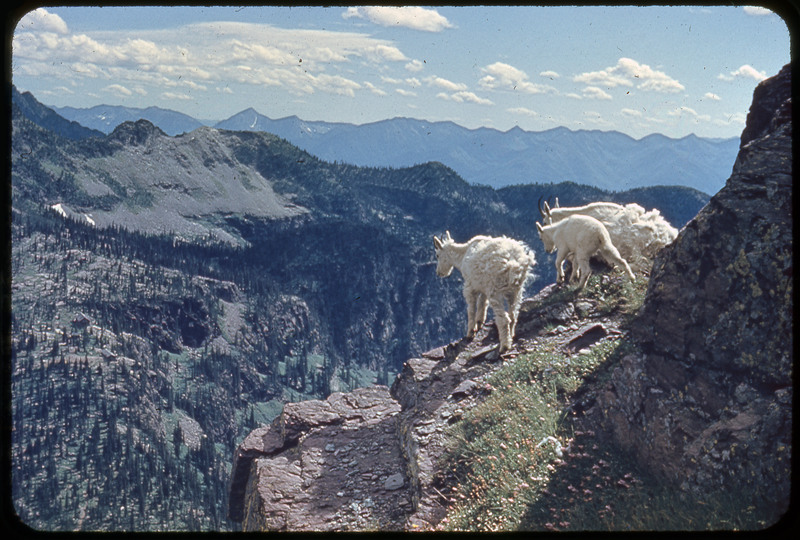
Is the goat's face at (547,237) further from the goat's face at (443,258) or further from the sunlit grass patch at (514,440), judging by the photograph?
the sunlit grass patch at (514,440)

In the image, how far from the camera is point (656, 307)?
10.6 m

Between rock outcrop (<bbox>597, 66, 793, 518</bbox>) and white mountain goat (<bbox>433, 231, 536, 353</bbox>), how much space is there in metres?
4.97

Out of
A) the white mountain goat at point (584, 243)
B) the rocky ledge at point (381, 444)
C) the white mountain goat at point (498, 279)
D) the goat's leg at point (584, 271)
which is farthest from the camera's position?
the goat's leg at point (584, 271)

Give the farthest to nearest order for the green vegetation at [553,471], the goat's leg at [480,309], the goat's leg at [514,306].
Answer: the goat's leg at [480,309] < the goat's leg at [514,306] < the green vegetation at [553,471]

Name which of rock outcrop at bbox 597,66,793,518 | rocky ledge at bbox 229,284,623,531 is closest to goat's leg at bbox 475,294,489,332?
rocky ledge at bbox 229,284,623,531

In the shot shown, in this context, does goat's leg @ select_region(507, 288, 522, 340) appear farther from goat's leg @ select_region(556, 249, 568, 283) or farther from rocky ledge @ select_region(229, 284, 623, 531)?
goat's leg @ select_region(556, 249, 568, 283)

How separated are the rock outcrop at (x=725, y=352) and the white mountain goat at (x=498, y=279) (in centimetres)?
497

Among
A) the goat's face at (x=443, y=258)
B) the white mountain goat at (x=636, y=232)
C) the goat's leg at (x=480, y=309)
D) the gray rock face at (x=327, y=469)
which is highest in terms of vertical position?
the white mountain goat at (x=636, y=232)

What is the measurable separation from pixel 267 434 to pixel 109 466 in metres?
201

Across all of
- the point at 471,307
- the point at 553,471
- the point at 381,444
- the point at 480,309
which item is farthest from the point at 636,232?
the point at 553,471

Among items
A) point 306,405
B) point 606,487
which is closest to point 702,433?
point 606,487

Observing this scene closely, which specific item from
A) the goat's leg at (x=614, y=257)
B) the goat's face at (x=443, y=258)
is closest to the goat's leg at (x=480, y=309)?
the goat's face at (x=443, y=258)

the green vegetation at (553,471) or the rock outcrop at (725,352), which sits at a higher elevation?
the rock outcrop at (725,352)

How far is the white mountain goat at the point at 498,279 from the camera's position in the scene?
15492mm
